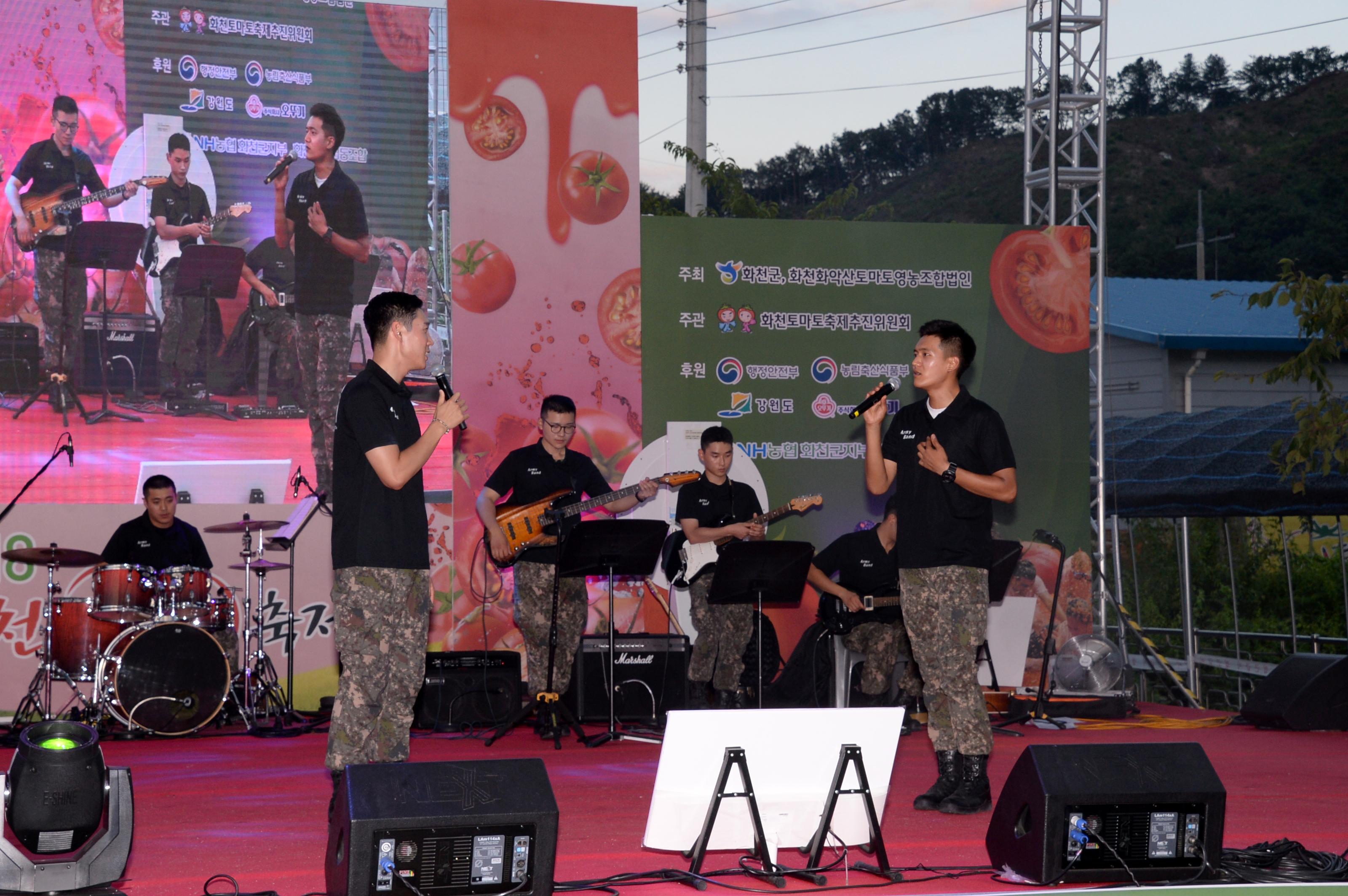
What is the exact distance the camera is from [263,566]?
7.84m

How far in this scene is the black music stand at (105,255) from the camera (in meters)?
8.38

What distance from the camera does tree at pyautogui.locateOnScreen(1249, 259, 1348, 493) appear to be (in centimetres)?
783

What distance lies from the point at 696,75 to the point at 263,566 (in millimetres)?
9095

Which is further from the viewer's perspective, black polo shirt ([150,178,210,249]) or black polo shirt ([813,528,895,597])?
black polo shirt ([150,178,210,249])

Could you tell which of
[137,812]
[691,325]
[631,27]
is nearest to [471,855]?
[137,812]

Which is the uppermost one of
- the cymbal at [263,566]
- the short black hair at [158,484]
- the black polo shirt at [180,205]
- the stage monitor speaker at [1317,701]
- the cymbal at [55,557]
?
the black polo shirt at [180,205]

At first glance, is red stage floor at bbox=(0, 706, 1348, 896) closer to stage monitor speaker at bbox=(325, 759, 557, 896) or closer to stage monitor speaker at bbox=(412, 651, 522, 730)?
stage monitor speaker at bbox=(412, 651, 522, 730)

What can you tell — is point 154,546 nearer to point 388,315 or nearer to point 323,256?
point 323,256

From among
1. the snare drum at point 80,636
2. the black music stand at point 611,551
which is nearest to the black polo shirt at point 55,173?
the snare drum at point 80,636

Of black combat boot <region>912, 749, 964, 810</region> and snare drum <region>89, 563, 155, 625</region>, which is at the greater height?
snare drum <region>89, 563, 155, 625</region>

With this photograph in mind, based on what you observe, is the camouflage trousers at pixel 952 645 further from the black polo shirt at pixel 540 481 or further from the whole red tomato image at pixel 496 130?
the whole red tomato image at pixel 496 130

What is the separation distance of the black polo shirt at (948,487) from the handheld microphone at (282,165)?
5.49 m

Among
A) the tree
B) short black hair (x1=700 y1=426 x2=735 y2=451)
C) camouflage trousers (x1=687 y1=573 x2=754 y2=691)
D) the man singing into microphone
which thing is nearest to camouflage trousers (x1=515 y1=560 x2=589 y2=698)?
camouflage trousers (x1=687 y1=573 x2=754 y2=691)

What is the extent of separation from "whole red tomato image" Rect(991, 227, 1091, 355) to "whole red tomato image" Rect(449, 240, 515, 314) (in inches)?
144
